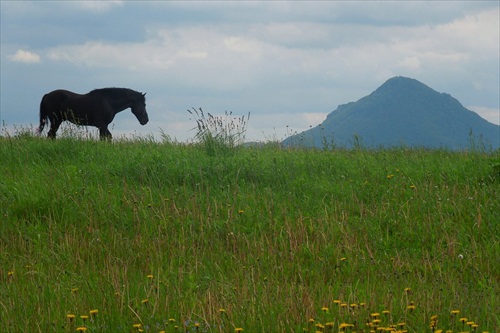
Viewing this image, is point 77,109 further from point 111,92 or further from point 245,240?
point 245,240

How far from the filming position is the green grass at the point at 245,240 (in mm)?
5730

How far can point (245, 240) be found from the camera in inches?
335

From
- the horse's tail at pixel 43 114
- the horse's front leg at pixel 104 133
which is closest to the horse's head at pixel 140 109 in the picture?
the horse's front leg at pixel 104 133

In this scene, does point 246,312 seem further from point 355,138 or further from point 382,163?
point 355,138

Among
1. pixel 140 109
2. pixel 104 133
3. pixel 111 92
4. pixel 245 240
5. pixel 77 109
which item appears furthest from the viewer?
pixel 140 109

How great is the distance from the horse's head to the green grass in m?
6.19

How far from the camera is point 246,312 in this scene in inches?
217

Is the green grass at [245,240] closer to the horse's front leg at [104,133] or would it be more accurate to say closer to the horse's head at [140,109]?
the horse's front leg at [104,133]

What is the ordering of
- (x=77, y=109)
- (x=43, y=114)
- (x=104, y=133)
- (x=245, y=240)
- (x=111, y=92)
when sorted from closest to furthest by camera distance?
(x=245, y=240) → (x=104, y=133) → (x=77, y=109) → (x=43, y=114) → (x=111, y=92)

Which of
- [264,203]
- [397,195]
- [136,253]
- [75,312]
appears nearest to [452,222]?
→ [397,195]

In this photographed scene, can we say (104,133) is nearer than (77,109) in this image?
Yes

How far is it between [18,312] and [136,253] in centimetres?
242

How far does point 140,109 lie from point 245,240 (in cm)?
→ 1175

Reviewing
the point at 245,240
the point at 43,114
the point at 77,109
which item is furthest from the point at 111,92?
the point at 245,240
